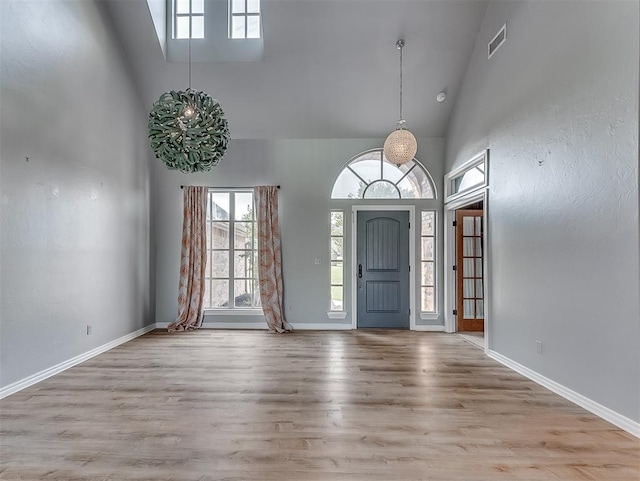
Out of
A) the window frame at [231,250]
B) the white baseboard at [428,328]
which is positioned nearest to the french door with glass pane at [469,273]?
the white baseboard at [428,328]

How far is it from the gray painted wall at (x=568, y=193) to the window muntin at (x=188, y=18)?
13.5 ft

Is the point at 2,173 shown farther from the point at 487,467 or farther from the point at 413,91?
the point at 413,91

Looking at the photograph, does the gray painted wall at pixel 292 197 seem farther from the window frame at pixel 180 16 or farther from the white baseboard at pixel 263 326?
the window frame at pixel 180 16

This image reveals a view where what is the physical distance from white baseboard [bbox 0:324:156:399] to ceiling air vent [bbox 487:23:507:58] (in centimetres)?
637

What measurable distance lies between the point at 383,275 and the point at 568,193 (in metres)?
3.17

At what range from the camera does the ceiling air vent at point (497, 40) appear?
3.91 m

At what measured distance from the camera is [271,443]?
7.21 ft

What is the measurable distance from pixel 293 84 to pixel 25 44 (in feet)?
10.4

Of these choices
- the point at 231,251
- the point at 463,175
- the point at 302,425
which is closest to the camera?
the point at 302,425

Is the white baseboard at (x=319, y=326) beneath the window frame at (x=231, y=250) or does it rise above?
beneath

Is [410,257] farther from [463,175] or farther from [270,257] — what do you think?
[270,257]

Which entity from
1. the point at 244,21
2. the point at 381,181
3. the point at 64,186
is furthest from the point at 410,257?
the point at 64,186

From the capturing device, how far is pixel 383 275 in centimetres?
571

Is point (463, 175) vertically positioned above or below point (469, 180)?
above
